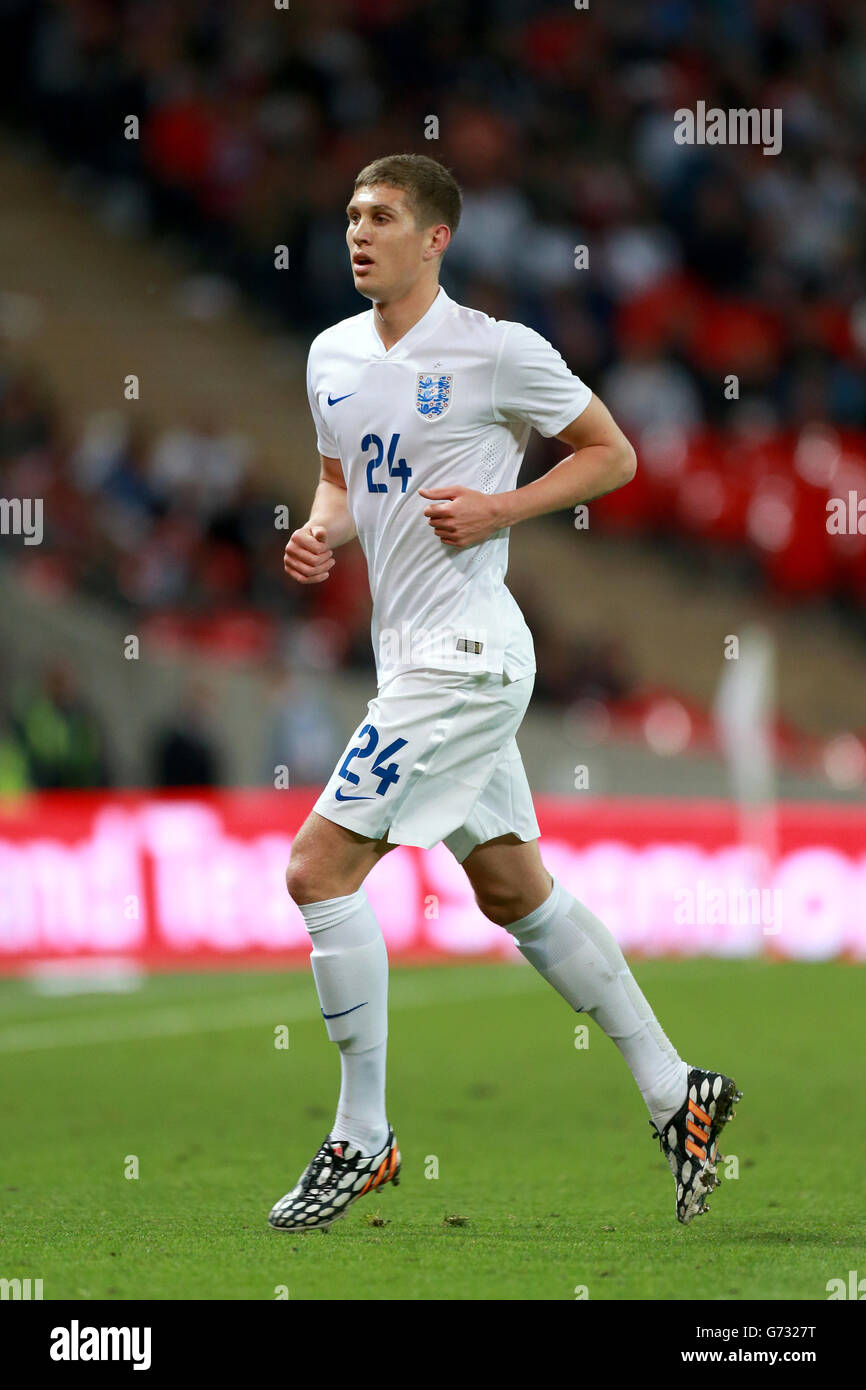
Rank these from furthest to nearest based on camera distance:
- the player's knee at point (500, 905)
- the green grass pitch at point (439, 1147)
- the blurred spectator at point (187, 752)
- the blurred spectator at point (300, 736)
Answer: the blurred spectator at point (300, 736)
the blurred spectator at point (187, 752)
the player's knee at point (500, 905)
the green grass pitch at point (439, 1147)

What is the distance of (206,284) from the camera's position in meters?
20.8

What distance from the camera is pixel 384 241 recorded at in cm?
544

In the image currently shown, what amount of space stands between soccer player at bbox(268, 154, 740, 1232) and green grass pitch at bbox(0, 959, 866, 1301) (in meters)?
0.33

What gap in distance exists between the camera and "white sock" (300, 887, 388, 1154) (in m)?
5.45

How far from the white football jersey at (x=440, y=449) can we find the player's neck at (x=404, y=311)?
1.1 inches

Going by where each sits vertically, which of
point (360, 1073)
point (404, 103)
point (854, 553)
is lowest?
point (360, 1073)

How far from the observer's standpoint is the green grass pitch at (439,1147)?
15.9 feet

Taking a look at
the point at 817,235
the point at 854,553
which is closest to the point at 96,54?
the point at 817,235

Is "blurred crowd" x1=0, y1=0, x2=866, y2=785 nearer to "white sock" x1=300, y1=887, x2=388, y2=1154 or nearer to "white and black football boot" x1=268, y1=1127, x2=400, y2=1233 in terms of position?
"white sock" x1=300, y1=887, x2=388, y2=1154

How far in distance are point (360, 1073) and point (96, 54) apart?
55.6 ft

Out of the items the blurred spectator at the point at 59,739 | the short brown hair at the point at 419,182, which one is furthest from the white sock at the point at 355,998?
the blurred spectator at the point at 59,739

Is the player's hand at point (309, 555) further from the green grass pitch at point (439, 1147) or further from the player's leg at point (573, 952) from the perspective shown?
the green grass pitch at point (439, 1147)

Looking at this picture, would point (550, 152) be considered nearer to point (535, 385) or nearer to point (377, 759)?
point (535, 385)

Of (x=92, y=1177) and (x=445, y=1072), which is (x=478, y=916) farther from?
(x=92, y=1177)
